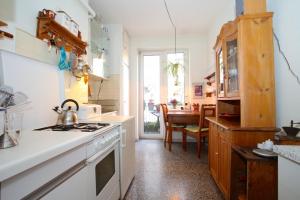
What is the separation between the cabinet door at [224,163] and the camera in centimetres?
169

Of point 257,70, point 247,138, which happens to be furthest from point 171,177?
point 257,70

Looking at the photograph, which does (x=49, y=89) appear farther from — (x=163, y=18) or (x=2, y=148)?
(x=163, y=18)

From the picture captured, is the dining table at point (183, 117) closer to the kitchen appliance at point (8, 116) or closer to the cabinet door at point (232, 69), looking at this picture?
the cabinet door at point (232, 69)

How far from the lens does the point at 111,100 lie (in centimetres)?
368

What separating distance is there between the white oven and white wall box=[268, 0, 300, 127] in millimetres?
1547

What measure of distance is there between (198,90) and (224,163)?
2736 millimetres

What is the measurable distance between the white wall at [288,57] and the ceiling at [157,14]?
1499mm

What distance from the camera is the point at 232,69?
190cm

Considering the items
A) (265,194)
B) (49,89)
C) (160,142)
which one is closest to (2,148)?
(49,89)

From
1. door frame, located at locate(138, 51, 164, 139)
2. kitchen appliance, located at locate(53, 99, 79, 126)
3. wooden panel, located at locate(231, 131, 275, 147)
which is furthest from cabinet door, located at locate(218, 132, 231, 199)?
door frame, located at locate(138, 51, 164, 139)

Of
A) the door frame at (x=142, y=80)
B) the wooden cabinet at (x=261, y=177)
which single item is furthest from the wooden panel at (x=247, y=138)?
the door frame at (x=142, y=80)

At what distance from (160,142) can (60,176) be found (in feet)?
11.9

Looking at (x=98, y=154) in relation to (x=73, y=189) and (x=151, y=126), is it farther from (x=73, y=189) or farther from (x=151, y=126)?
(x=151, y=126)

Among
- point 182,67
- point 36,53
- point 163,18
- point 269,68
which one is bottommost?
point 269,68
